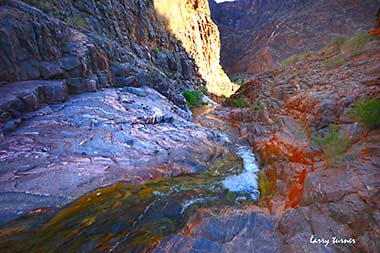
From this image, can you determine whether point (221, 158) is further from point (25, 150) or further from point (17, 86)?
point (17, 86)

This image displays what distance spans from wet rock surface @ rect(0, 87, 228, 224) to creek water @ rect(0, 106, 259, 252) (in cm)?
19

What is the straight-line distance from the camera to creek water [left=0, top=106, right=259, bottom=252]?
249 cm

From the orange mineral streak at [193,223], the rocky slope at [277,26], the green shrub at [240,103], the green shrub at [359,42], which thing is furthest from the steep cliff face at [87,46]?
the rocky slope at [277,26]

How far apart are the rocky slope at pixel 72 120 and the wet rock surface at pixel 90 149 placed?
17 millimetres

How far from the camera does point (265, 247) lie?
247 centimetres

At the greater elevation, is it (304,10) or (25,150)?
(304,10)

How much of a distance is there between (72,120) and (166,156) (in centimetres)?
246

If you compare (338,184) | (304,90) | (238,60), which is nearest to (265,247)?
(338,184)

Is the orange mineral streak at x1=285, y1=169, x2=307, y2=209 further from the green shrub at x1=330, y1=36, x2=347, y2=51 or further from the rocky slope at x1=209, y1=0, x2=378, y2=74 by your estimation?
the rocky slope at x1=209, y1=0, x2=378, y2=74

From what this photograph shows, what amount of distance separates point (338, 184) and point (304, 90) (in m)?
4.34

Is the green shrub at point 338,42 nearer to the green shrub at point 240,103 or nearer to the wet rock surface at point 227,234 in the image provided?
the green shrub at point 240,103

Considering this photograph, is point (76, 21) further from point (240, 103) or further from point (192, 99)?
point (192, 99)

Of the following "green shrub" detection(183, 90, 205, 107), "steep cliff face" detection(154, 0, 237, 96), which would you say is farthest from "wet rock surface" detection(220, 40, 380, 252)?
"steep cliff face" detection(154, 0, 237, 96)
